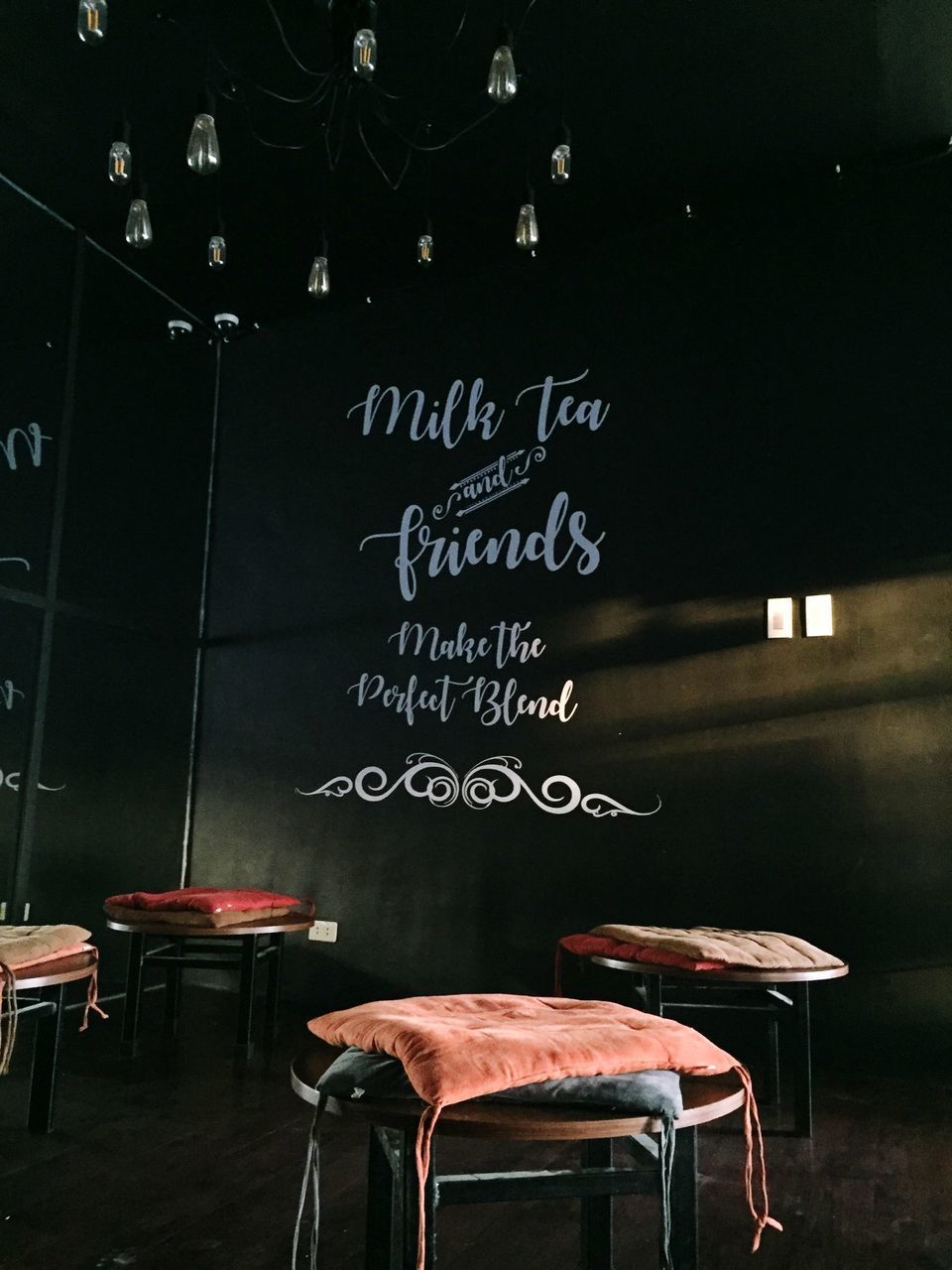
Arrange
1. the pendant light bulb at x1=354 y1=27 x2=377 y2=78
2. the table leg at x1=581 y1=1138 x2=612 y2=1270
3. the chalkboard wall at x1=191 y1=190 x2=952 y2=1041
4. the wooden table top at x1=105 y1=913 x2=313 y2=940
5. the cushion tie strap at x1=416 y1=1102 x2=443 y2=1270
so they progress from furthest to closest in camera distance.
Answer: the chalkboard wall at x1=191 y1=190 x2=952 y2=1041 → the wooden table top at x1=105 y1=913 x2=313 y2=940 → the pendant light bulb at x1=354 y1=27 x2=377 y2=78 → the table leg at x1=581 y1=1138 x2=612 y2=1270 → the cushion tie strap at x1=416 y1=1102 x2=443 y2=1270

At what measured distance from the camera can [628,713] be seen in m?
4.25

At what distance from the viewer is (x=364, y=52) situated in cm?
223

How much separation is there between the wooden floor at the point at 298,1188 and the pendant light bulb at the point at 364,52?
2584 mm

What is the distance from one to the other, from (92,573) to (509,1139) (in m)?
3.87

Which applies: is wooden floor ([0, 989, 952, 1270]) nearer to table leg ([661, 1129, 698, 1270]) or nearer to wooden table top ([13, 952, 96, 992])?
wooden table top ([13, 952, 96, 992])

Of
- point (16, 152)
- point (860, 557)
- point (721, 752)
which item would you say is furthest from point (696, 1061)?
point (16, 152)

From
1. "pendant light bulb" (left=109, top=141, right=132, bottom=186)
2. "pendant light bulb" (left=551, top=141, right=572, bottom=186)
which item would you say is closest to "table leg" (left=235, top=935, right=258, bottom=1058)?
"pendant light bulb" (left=109, top=141, right=132, bottom=186)

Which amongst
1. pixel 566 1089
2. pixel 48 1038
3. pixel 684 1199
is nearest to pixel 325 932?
pixel 48 1038

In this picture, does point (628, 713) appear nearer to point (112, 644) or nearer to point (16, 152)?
point (112, 644)

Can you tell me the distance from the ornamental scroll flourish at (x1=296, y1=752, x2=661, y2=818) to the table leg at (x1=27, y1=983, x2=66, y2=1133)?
80.1 inches

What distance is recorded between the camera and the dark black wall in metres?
4.39

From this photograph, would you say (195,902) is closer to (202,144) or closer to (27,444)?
(27,444)

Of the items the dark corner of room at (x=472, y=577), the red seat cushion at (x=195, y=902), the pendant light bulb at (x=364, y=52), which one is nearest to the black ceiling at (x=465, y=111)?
the dark corner of room at (x=472, y=577)

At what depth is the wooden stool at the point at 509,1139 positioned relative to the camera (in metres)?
1.44
